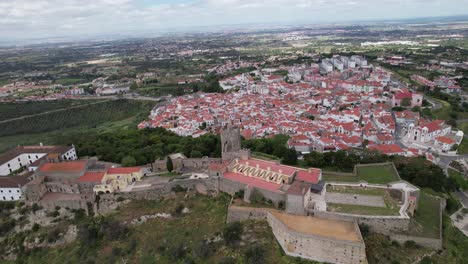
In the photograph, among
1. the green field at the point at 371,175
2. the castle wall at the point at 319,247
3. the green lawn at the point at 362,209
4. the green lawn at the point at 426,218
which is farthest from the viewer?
the green field at the point at 371,175

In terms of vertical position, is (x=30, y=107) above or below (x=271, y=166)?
below

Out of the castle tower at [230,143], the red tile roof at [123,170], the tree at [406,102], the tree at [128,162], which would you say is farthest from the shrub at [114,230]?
the tree at [406,102]

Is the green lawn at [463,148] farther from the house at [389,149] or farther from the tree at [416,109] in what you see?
the tree at [416,109]

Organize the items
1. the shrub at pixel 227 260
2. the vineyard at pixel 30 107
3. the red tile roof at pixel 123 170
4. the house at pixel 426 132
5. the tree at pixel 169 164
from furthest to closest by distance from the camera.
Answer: the vineyard at pixel 30 107 → the house at pixel 426 132 → the tree at pixel 169 164 → the red tile roof at pixel 123 170 → the shrub at pixel 227 260

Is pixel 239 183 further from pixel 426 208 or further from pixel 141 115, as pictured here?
pixel 141 115

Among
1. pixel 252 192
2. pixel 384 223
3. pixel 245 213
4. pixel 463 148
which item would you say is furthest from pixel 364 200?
pixel 463 148

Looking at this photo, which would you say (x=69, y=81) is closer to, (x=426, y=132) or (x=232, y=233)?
(x=426, y=132)
